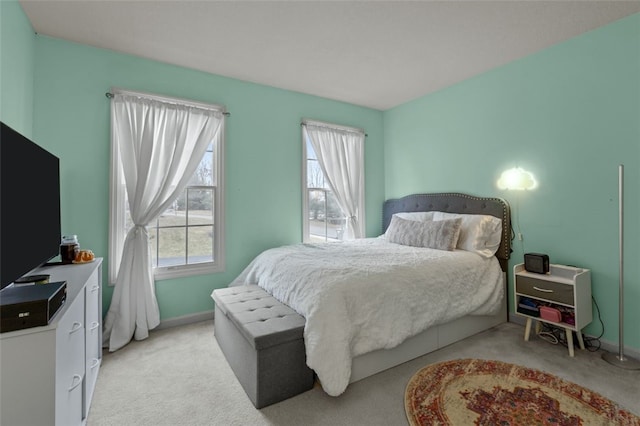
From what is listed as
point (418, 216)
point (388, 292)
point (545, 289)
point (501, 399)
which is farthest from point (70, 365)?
point (418, 216)

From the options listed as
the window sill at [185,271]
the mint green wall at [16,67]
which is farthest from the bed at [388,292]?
the mint green wall at [16,67]

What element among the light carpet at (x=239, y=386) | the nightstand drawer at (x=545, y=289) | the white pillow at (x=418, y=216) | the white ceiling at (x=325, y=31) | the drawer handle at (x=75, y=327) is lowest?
the light carpet at (x=239, y=386)

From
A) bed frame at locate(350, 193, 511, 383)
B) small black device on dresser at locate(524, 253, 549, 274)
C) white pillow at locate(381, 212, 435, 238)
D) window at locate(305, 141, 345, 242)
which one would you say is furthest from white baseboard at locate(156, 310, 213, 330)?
small black device on dresser at locate(524, 253, 549, 274)

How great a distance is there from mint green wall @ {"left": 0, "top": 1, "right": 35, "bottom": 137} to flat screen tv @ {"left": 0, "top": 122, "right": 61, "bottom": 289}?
2.34 ft

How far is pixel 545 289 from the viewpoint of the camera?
8.18 feet

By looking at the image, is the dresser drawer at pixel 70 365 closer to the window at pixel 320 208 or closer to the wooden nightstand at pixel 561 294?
the window at pixel 320 208

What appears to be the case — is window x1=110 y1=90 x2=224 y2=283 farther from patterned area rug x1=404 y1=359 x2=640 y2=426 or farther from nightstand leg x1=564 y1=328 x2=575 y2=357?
nightstand leg x1=564 y1=328 x2=575 y2=357

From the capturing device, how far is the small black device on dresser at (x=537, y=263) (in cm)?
258

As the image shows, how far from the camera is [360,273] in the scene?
216 centimetres

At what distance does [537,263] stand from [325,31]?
2.74 metres

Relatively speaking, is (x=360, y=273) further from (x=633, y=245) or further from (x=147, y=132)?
(x=147, y=132)

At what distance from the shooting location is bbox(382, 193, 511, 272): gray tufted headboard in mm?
3105

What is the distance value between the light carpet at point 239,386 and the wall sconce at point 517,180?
4.77ft

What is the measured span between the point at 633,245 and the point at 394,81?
2.71 meters
